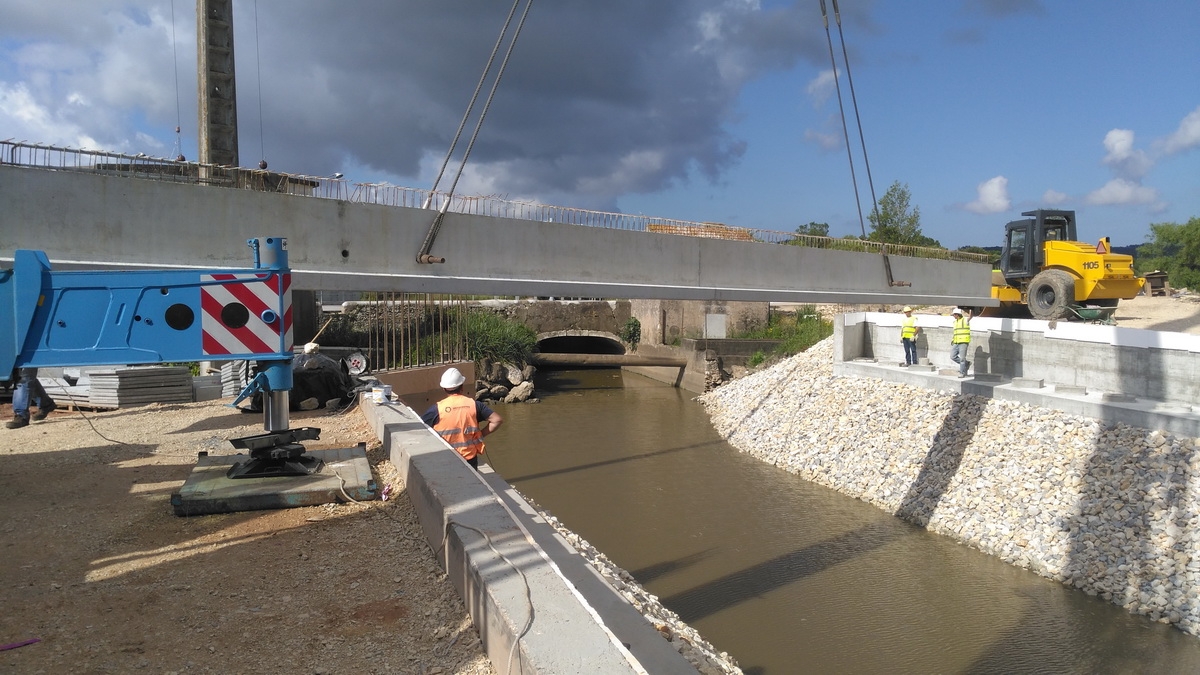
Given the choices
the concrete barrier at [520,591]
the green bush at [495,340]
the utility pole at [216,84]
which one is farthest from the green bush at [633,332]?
the concrete barrier at [520,591]

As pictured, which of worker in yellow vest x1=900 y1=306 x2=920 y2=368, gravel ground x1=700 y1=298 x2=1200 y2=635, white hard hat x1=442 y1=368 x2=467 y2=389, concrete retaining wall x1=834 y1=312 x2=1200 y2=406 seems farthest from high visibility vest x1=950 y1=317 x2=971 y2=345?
white hard hat x1=442 y1=368 x2=467 y2=389

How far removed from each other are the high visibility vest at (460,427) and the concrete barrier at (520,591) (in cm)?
50

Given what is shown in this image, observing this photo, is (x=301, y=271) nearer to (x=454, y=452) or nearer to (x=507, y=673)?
(x=454, y=452)

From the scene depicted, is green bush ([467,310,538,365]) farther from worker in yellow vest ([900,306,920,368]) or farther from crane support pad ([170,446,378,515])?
crane support pad ([170,446,378,515])

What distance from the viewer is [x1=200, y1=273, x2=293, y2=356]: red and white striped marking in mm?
4680

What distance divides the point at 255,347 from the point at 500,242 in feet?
19.3

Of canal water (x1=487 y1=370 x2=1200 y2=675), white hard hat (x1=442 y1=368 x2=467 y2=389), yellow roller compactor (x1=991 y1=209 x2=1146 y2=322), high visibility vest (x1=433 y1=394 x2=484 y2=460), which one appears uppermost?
yellow roller compactor (x1=991 y1=209 x2=1146 y2=322)

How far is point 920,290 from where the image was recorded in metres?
16.4

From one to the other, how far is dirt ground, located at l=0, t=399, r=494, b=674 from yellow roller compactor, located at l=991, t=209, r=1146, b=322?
58.4ft

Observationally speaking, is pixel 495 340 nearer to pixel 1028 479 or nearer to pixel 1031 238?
pixel 1031 238

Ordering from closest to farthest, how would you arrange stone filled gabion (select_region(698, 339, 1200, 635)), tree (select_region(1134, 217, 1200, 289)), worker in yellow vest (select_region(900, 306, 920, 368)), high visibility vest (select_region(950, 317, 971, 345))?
stone filled gabion (select_region(698, 339, 1200, 635))
high visibility vest (select_region(950, 317, 971, 345))
worker in yellow vest (select_region(900, 306, 920, 368))
tree (select_region(1134, 217, 1200, 289))

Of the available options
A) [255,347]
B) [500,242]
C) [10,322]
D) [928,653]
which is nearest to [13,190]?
[10,322]

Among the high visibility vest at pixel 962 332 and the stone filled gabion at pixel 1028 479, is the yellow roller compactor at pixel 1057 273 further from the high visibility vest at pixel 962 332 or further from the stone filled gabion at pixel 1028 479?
the stone filled gabion at pixel 1028 479

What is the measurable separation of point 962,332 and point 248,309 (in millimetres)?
14017
